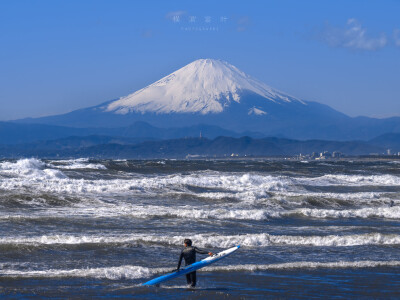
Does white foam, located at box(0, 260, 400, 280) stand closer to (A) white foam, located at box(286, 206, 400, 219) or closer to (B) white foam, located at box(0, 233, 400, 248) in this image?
(B) white foam, located at box(0, 233, 400, 248)

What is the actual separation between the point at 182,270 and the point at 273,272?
8.32ft

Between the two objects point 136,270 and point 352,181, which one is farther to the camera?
point 352,181

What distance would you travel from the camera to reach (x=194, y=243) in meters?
19.4

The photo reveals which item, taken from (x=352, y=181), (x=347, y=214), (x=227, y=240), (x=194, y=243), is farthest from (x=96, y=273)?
(x=352, y=181)

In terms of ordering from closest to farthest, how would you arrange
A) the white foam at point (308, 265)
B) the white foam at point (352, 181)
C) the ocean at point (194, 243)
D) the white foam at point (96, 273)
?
the ocean at point (194, 243) < the white foam at point (96, 273) < the white foam at point (308, 265) < the white foam at point (352, 181)

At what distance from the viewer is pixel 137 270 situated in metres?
15.3

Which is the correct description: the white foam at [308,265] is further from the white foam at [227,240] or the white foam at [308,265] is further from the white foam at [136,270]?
the white foam at [227,240]

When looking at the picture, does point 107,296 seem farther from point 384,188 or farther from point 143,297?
point 384,188

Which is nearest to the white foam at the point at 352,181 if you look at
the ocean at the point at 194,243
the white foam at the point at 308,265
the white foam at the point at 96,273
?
the ocean at the point at 194,243

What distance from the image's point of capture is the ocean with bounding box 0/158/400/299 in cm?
1414

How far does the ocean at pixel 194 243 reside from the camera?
14141 millimetres

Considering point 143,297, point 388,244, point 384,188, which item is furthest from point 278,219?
point 384,188

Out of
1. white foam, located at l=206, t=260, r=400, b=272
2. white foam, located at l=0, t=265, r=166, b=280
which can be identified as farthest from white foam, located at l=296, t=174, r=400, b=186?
white foam, located at l=0, t=265, r=166, b=280

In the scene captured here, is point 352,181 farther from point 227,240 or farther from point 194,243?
point 194,243
